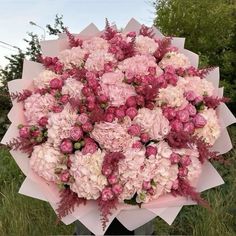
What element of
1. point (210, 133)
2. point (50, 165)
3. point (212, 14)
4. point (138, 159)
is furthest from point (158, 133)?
point (212, 14)

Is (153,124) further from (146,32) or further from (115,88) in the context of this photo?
(146,32)

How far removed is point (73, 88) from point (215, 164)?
2.90 meters

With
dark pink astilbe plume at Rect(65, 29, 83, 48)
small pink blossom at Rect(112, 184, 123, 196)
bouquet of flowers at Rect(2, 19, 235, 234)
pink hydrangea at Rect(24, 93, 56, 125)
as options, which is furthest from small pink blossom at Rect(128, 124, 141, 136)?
dark pink astilbe plume at Rect(65, 29, 83, 48)

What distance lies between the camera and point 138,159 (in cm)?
248

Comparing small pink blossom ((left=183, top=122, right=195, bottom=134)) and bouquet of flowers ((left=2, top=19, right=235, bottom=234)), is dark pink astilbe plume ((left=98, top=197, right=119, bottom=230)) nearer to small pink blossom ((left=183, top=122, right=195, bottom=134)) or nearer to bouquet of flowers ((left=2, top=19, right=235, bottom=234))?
bouquet of flowers ((left=2, top=19, right=235, bottom=234))

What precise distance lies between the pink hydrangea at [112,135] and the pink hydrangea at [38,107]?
1.13 feet

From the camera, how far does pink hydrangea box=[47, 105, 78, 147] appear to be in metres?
2.57

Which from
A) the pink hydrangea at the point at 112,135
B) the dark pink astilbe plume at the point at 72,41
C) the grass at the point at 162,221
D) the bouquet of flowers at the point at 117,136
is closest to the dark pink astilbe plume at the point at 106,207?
the bouquet of flowers at the point at 117,136

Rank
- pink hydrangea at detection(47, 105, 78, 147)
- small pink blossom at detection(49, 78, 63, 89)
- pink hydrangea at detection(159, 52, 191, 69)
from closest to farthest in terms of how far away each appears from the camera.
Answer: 1. pink hydrangea at detection(47, 105, 78, 147)
2. small pink blossom at detection(49, 78, 63, 89)
3. pink hydrangea at detection(159, 52, 191, 69)

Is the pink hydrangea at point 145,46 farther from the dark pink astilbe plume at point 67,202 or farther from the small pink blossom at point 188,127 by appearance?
the dark pink astilbe plume at point 67,202

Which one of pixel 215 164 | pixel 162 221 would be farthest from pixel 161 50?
pixel 215 164

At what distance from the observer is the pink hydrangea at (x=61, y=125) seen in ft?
8.44

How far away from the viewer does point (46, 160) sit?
2.58 m

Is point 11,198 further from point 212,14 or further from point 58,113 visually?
point 212,14
